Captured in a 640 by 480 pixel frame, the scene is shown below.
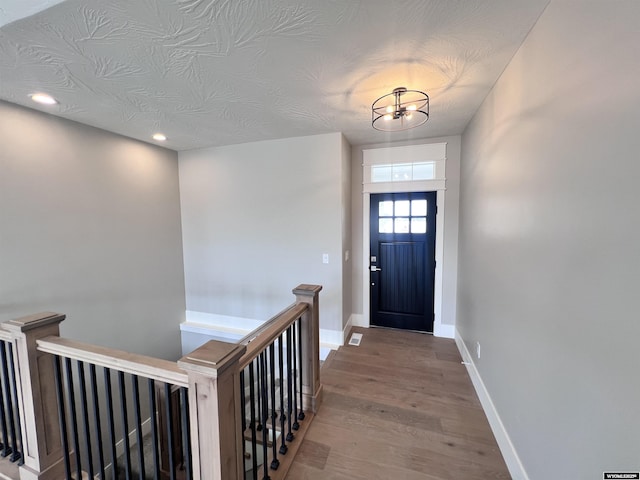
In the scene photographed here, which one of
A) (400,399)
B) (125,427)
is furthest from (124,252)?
(400,399)

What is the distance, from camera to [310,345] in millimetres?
2010

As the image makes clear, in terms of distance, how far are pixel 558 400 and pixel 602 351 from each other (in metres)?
0.43

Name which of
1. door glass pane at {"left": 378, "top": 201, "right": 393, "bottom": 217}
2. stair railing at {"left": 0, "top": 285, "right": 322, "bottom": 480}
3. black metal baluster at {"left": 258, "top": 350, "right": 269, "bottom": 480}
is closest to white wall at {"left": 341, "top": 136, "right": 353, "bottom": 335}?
door glass pane at {"left": 378, "top": 201, "right": 393, "bottom": 217}

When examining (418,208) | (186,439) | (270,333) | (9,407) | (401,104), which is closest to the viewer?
(186,439)

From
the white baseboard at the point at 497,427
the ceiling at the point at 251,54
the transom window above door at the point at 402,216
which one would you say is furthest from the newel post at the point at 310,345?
the transom window above door at the point at 402,216

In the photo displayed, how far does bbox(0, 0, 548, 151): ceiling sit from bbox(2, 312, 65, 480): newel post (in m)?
1.65

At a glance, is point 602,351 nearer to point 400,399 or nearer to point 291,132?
point 400,399

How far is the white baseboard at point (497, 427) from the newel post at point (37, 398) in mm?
2743

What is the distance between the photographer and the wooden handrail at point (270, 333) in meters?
1.27

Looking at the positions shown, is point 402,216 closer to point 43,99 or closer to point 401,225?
point 401,225

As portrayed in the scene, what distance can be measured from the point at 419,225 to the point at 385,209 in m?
0.51

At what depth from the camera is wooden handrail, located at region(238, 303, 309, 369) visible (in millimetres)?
1270

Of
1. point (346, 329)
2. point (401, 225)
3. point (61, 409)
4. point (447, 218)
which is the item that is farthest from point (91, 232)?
point (447, 218)

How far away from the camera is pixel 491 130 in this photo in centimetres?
208
